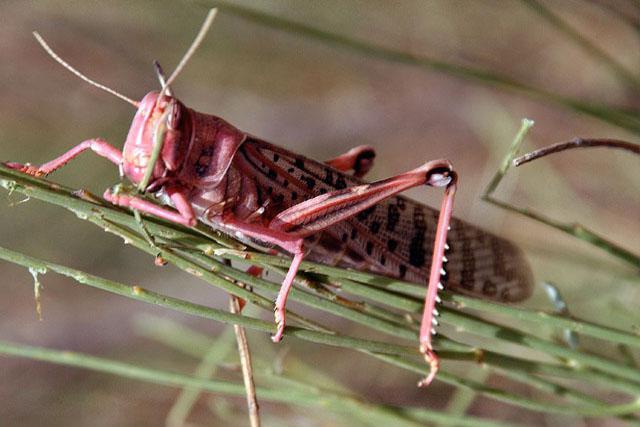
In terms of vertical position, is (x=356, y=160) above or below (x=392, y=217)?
above

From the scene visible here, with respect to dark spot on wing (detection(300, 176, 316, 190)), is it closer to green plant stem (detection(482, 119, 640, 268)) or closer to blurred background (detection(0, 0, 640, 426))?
green plant stem (detection(482, 119, 640, 268))

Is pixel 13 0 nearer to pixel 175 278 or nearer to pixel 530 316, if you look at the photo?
pixel 175 278

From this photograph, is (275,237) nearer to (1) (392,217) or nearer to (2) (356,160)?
(1) (392,217)

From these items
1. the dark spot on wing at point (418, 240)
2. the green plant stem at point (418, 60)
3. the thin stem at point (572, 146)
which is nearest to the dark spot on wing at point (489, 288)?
the dark spot on wing at point (418, 240)

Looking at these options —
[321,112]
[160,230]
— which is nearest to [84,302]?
[321,112]

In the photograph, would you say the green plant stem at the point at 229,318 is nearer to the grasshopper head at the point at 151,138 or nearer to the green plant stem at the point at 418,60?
the grasshopper head at the point at 151,138

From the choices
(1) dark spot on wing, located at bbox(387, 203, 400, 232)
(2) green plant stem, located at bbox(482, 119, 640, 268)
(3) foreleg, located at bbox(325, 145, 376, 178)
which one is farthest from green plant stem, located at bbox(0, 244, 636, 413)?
(3) foreleg, located at bbox(325, 145, 376, 178)

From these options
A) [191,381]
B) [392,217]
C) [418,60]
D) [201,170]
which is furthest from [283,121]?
[191,381]
